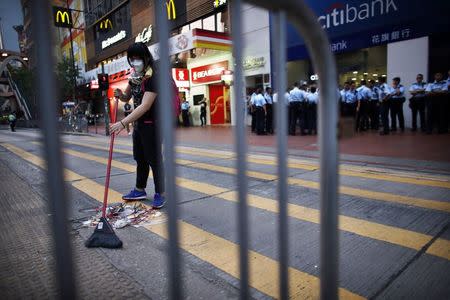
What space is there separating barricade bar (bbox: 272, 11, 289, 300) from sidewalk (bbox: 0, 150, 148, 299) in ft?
2.59

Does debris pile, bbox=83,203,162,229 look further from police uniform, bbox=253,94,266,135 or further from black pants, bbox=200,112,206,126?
black pants, bbox=200,112,206,126

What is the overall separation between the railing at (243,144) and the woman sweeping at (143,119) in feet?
6.08

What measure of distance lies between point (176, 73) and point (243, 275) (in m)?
20.2

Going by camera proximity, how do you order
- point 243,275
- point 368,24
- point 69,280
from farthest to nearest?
point 368,24 < point 243,275 < point 69,280

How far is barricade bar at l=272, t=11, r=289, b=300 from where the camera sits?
1230 mm

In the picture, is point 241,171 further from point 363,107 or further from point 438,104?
point 363,107

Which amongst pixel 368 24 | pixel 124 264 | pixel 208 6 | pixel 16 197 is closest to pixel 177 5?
pixel 208 6

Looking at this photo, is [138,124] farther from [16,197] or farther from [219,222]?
[16,197]

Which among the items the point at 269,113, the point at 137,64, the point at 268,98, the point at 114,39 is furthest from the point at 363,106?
the point at 114,39

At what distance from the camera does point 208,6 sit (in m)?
17.9

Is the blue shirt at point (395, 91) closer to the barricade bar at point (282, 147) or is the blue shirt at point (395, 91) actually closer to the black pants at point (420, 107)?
the black pants at point (420, 107)

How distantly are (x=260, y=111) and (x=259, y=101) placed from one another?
1.18ft

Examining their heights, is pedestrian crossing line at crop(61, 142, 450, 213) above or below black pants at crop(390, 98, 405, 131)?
below

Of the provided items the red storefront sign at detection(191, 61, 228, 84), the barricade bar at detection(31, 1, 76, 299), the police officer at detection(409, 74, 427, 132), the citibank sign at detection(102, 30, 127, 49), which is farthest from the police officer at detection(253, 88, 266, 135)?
the citibank sign at detection(102, 30, 127, 49)
